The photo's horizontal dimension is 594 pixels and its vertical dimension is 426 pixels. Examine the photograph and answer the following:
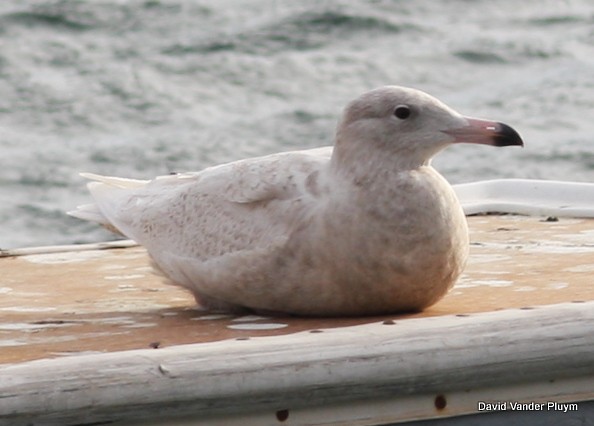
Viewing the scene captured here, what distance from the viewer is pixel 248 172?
15.6ft

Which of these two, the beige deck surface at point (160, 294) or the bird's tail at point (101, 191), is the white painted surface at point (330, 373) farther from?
the bird's tail at point (101, 191)

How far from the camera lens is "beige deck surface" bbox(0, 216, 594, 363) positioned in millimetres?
4516

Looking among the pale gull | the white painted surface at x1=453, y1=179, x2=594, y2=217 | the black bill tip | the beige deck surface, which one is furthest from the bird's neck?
the white painted surface at x1=453, y1=179, x2=594, y2=217

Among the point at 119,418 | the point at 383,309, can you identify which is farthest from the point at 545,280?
the point at 119,418

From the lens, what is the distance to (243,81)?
47.8 feet

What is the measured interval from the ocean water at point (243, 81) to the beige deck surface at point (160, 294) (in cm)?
513

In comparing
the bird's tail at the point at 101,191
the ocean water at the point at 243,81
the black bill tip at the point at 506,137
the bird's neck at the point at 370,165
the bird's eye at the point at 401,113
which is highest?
the bird's eye at the point at 401,113

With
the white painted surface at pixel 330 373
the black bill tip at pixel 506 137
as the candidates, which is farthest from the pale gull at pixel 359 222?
the white painted surface at pixel 330 373

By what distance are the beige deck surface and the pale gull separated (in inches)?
3.1

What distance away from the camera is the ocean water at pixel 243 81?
12.4 meters

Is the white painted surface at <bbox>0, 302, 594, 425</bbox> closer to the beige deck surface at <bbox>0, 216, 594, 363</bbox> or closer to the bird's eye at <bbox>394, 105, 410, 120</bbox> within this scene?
the beige deck surface at <bbox>0, 216, 594, 363</bbox>

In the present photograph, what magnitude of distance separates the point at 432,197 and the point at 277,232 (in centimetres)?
42

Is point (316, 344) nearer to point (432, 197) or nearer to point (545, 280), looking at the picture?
point (432, 197)

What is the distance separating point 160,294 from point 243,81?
9.32m
